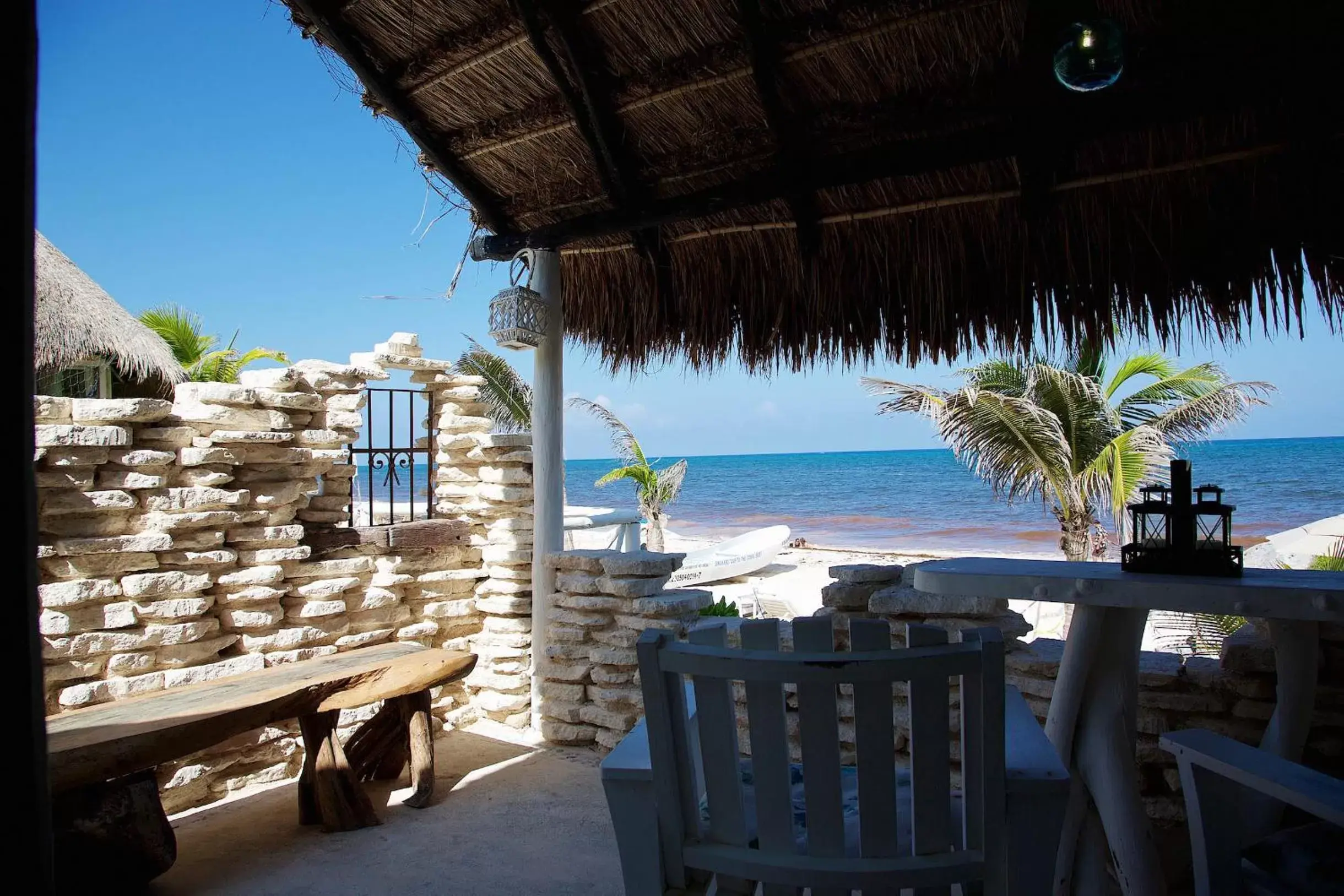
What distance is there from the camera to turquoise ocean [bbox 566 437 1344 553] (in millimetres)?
20250

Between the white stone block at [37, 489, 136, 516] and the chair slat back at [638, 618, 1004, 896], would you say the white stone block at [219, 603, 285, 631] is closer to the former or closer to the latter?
the white stone block at [37, 489, 136, 516]

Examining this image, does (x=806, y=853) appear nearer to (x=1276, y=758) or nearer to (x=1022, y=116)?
(x=1276, y=758)

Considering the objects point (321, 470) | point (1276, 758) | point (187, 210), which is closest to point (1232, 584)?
point (1276, 758)

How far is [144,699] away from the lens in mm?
2639

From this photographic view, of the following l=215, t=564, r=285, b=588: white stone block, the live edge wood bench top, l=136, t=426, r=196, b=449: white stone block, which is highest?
l=136, t=426, r=196, b=449: white stone block

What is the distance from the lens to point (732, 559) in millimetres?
14203

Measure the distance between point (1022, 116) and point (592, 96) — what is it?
1562 mm

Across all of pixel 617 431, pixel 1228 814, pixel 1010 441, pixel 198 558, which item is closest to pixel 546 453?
pixel 198 558

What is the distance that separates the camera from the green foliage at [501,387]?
430 inches

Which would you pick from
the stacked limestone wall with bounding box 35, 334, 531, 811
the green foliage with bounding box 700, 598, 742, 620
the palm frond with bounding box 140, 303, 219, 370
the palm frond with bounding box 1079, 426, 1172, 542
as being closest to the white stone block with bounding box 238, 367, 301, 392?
the stacked limestone wall with bounding box 35, 334, 531, 811

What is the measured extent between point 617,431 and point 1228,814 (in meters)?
10.8

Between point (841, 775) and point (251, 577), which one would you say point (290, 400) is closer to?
point (251, 577)

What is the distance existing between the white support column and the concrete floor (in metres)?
0.66

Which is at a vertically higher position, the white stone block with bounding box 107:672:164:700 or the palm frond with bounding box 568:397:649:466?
the palm frond with bounding box 568:397:649:466
